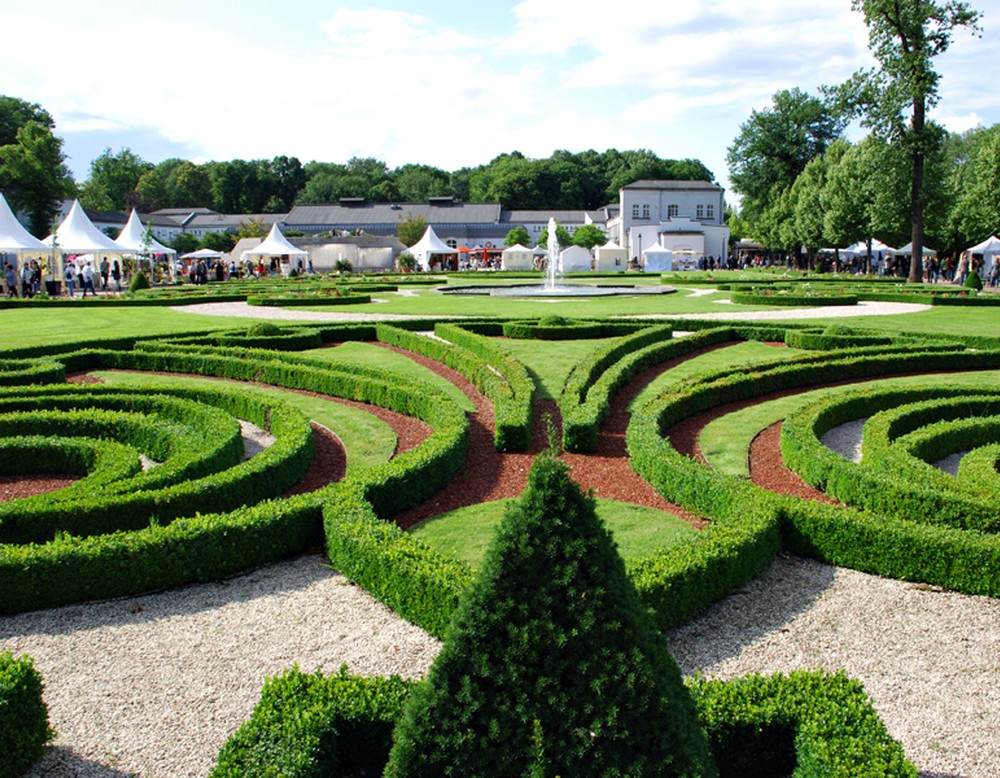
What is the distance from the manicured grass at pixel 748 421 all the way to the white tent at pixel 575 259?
169 feet

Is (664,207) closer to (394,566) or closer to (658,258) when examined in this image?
(658,258)

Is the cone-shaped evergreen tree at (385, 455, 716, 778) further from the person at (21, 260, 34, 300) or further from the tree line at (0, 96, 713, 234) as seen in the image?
the tree line at (0, 96, 713, 234)

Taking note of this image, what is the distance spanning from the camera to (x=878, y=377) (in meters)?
14.5

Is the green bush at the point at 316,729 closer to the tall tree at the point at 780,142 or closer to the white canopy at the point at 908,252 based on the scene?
the white canopy at the point at 908,252

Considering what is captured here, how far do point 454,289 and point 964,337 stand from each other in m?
22.7

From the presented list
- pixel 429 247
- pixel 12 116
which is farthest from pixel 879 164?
pixel 12 116

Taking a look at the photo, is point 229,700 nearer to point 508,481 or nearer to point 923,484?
point 508,481

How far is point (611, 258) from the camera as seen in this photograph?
6569cm

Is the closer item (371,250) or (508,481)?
(508,481)

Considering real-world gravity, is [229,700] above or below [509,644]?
below

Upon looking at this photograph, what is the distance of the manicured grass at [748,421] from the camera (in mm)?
9639

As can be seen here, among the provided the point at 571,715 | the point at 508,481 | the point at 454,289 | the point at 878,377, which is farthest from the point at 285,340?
the point at 454,289

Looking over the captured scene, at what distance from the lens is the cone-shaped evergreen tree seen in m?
2.98

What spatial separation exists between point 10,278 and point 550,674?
39.7m
